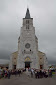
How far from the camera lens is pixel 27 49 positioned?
34.2 m

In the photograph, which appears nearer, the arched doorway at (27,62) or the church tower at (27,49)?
the church tower at (27,49)

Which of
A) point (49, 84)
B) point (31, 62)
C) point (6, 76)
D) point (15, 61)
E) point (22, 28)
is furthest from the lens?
point (22, 28)

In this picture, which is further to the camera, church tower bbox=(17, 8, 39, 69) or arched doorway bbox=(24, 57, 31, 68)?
arched doorway bbox=(24, 57, 31, 68)

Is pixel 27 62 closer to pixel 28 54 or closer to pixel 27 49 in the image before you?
pixel 28 54

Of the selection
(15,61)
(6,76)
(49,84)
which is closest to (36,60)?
(15,61)

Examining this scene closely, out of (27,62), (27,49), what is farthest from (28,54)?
(27,62)

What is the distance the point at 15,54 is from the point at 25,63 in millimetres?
5682

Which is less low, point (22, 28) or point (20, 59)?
point (22, 28)

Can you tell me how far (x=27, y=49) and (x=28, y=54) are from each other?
6.68 feet

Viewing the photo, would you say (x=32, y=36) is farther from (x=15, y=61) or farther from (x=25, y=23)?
(x=15, y=61)

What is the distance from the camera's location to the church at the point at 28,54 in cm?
3216

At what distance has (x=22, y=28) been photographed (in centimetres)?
3731

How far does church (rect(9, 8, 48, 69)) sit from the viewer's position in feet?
105

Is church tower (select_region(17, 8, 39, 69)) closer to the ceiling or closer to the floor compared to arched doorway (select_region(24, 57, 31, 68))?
closer to the ceiling
